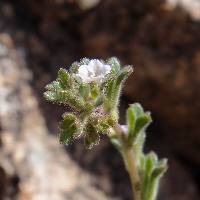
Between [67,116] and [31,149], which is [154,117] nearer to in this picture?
[31,149]

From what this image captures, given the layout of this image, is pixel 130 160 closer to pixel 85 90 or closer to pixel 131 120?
pixel 131 120

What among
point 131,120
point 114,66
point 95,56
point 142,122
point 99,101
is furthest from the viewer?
point 95,56

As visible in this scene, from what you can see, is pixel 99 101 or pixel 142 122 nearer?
pixel 99 101

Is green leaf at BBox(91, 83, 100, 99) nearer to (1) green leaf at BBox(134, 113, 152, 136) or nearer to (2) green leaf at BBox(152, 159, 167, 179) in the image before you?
(1) green leaf at BBox(134, 113, 152, 136)

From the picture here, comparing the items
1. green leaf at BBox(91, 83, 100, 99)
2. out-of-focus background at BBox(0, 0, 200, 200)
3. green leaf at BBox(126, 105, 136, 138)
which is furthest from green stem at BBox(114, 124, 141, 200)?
out-of-focus background at BBox(0, 0, 200, 200)

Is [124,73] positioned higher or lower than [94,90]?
higher

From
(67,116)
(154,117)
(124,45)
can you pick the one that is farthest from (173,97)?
(67,116)

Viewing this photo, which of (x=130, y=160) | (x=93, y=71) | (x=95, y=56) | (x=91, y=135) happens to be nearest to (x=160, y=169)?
(x=130, y=160)
